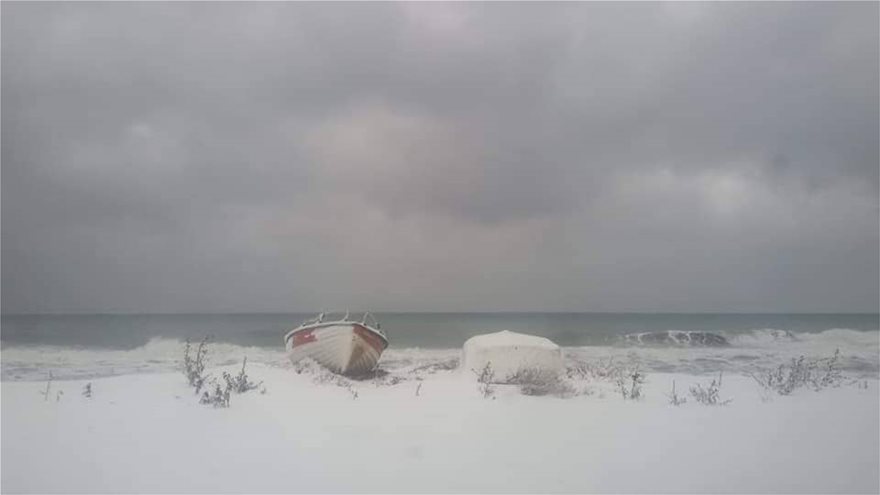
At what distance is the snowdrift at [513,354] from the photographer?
4.03 m

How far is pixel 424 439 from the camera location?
11.1 ft

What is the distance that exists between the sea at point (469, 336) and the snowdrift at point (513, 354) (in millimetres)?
71

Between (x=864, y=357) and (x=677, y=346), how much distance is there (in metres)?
1.32

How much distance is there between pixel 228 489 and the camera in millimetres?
3078

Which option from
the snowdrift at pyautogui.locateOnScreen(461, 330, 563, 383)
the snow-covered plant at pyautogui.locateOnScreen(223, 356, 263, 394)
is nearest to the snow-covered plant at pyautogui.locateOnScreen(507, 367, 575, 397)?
the snowdrift at pyautogui.locateOnScreen(461, 330, 563, 383)

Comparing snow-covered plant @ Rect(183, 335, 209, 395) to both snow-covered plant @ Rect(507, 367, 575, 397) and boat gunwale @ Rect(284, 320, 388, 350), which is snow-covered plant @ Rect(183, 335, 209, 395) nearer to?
boat gunwale @ Rect(284, 320, 388, 350)

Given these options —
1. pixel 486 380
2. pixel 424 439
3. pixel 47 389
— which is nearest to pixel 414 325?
pixel 486 380

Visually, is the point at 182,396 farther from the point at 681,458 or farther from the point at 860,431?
the point at 860,431

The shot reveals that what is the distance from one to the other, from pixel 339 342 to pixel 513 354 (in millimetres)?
1304

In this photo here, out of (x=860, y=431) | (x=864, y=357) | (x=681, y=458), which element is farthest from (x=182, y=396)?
(x=864, y=357)

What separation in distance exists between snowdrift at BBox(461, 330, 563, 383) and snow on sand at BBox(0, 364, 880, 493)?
8.0 inches

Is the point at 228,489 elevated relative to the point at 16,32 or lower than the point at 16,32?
lower

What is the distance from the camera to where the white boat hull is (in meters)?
4.28

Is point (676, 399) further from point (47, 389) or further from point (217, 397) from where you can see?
point (47, 389)
